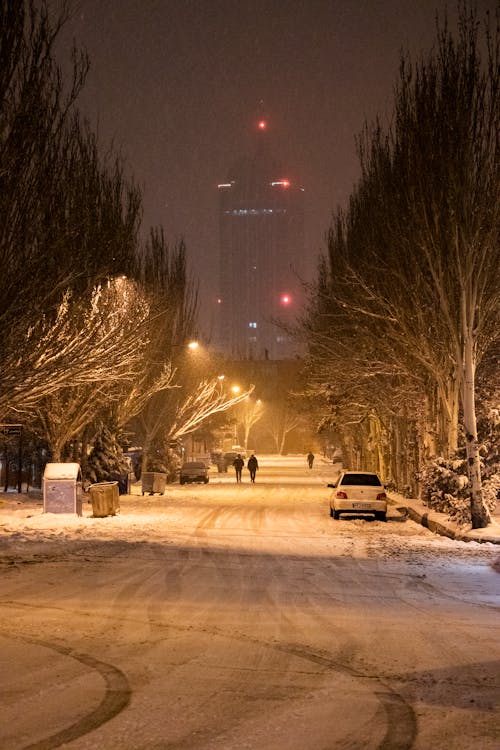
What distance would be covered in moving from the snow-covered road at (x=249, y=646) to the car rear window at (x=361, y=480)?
7.86 meters

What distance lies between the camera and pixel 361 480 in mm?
28375

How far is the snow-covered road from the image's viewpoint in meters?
6.50

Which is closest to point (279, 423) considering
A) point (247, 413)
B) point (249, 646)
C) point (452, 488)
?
→ point (247, 413)

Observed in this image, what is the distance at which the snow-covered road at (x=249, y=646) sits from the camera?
650cm

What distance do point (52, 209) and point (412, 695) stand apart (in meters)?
17.2

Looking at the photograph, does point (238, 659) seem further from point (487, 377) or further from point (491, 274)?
point (487, 377)

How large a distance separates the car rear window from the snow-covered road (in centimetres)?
786

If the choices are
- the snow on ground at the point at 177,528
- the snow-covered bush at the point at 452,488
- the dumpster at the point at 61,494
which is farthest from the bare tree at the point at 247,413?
the snow-covered bush at the point at 452,488

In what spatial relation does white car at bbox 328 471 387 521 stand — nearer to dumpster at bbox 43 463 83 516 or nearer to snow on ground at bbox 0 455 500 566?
snow on ground at bbox 0 455 500 566

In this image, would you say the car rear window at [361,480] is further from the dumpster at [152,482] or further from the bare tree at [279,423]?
the bare tree at [279,423]

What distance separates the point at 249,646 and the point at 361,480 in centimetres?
1923

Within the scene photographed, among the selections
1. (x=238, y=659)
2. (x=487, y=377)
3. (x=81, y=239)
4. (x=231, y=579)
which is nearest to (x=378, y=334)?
(x=487, y=377)

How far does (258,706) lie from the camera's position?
7.09 meters

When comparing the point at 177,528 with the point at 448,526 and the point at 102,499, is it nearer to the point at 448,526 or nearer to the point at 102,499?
the point at 102,499
